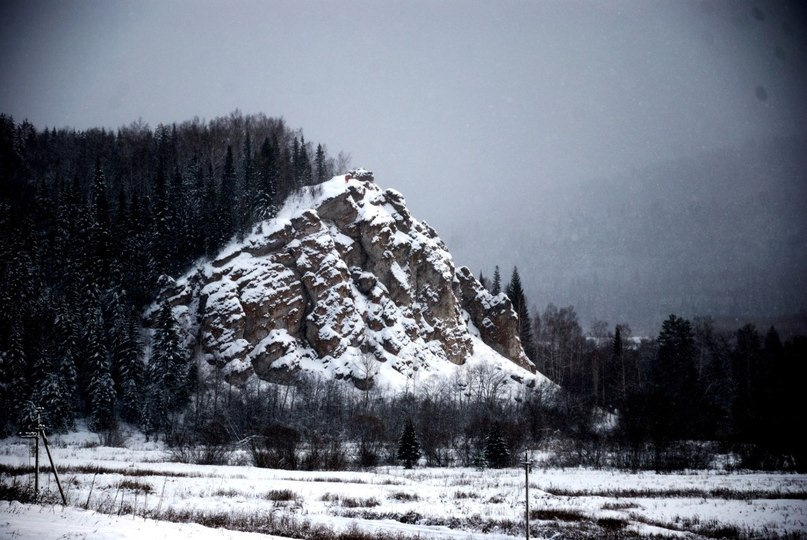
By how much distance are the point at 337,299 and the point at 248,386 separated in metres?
22.6

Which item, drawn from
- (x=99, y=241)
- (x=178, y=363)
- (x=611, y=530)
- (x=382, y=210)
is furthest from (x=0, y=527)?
(x=382, y=210)

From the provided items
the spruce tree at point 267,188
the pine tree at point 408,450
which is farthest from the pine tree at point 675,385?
the spruce tree at point 267,188

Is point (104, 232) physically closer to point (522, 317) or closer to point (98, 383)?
point (98, 383)

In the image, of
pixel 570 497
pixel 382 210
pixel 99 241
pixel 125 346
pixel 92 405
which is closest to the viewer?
pixel 570 497

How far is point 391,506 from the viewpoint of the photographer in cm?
2392

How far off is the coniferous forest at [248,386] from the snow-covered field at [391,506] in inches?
500

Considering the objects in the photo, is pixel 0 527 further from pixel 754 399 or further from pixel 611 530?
pixel 754 399

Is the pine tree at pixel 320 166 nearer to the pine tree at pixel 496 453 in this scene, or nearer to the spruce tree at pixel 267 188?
the spruce tree at pixel 267 188

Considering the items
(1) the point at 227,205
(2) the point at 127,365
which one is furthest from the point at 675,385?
(1) the point at 227,205

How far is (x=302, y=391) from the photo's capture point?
263 feet

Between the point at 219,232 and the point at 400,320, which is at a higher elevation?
the point at 219,232

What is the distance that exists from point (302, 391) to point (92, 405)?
27.9m

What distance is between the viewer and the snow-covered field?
15586mm

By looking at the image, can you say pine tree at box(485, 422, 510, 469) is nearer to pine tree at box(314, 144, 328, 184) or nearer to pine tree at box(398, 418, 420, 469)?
pine tree at box(398, 418, 420, 469)
